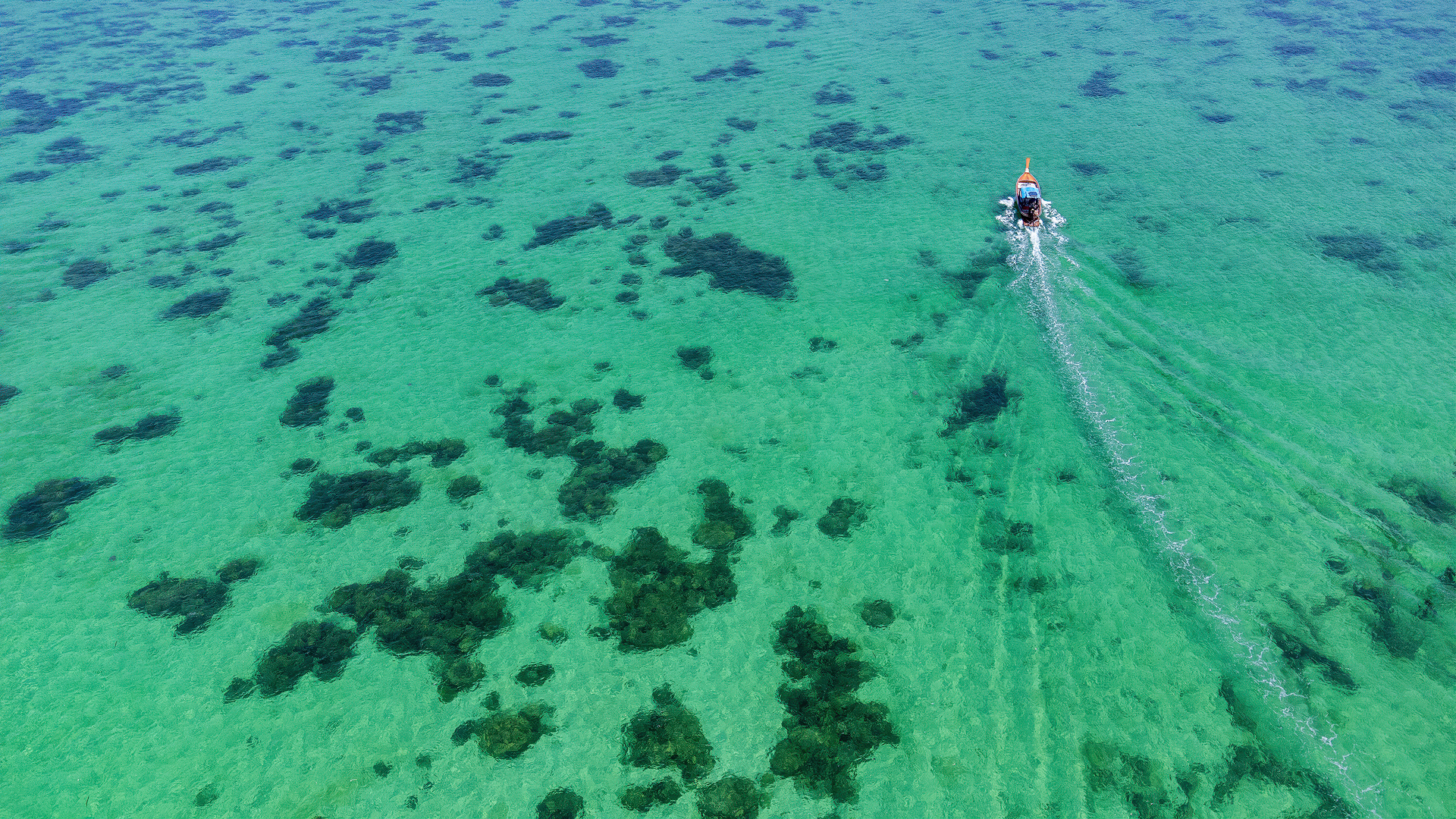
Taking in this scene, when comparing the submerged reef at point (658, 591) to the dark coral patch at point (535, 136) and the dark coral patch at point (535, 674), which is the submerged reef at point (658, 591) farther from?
the dark coral patch at point (535, 136)

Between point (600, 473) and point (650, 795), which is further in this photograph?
point (600, 473)

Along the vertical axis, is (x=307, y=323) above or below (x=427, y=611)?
above

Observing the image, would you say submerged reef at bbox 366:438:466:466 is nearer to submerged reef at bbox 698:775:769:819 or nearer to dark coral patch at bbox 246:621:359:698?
dark coral patch at bbox 246:621:359:698

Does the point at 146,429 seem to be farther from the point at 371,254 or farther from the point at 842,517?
the point at 842,517

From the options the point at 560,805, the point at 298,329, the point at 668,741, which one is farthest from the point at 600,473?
the point at 298,329

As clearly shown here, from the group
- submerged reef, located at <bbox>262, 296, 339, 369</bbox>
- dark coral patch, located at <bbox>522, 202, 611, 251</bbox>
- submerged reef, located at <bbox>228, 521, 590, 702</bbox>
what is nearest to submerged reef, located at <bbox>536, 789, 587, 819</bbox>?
submerged reef, located at <bbox>228, 521, 590, 702</bbox>

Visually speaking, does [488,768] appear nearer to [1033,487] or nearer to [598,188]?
[1033,487]
